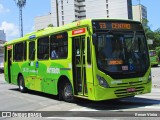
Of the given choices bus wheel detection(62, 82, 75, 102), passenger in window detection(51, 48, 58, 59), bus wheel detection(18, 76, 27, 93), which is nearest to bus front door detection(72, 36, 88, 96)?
bus wheel detection(62, 82, 75, 102)

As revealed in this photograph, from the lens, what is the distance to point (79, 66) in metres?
12.5

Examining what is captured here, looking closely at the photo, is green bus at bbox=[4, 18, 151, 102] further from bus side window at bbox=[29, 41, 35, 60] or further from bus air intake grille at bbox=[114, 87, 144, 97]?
bus side window at bbox=[29, 41, 35, 60]

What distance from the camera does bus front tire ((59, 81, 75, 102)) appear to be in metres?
13.4

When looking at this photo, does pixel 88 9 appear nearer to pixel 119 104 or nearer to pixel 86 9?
pixel 86 9

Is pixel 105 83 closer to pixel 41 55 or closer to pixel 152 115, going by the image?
pixel 152 115

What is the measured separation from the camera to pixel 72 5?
162 meters

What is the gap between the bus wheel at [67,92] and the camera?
13375 mm

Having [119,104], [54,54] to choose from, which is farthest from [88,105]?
[54,54]

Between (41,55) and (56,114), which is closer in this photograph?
(56,114)

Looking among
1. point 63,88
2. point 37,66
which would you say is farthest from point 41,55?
point 63,88

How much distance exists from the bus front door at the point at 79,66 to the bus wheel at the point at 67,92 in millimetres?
577

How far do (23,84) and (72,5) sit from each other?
146 m

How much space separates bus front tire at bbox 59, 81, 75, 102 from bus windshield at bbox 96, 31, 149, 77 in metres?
2.17

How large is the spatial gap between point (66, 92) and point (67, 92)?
0.08 metres
